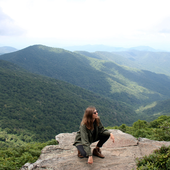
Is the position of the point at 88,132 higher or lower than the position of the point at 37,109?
higher

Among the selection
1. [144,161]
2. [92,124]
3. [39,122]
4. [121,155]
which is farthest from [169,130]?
[39,122]

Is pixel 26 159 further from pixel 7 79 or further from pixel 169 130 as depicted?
pixel 7 79

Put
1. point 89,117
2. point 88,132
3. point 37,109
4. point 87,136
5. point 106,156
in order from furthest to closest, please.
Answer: point 37,109, point 106,156, point 88,132, point 87,136, point 89,117

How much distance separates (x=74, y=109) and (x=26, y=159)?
92795 mm

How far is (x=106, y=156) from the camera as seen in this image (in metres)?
7.57

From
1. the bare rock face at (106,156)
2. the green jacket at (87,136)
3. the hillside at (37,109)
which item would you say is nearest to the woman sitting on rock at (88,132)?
the green jacket at (87,136)

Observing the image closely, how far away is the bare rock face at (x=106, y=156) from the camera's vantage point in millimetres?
6492

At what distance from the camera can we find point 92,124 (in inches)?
251

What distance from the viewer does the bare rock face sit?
6.49 meters

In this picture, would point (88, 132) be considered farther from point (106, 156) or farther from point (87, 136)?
point (106, 156)

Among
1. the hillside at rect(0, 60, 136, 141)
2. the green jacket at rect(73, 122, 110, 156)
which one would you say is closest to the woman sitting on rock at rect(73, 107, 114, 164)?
the green jacket at rect(73, 122, 110, 156)

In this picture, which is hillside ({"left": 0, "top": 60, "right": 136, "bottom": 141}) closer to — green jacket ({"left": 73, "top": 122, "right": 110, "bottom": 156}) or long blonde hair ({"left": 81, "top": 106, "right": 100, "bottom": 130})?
green jacket ({"left": 73, "top": 122, "right": 110, "bottom": 156})

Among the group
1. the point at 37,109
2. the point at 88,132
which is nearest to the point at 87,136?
the point at 88,132

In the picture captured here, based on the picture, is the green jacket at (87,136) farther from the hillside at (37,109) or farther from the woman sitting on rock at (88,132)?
the hillside at (37,109)
